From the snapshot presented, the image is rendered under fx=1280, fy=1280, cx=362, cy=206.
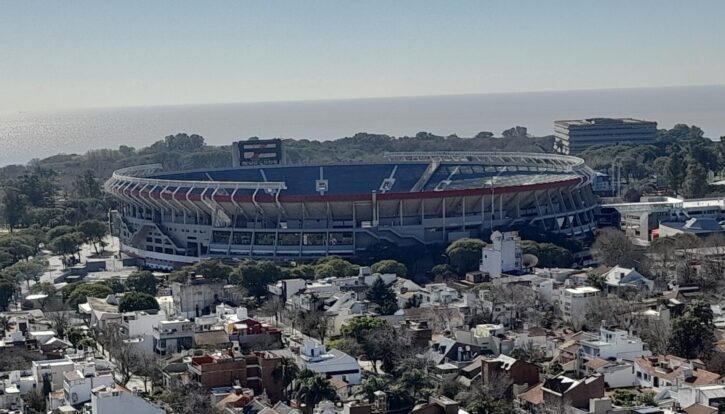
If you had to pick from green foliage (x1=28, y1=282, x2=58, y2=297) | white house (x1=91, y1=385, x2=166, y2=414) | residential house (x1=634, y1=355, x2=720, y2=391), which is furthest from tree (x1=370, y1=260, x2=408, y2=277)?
white house (x1=91, y1=385, x2=166, y2=414)

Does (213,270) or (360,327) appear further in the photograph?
(213,270)

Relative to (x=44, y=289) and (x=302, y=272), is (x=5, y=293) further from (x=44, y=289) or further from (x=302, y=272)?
(x=302, y=272)

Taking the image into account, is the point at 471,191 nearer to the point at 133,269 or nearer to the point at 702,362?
the point at 133,269

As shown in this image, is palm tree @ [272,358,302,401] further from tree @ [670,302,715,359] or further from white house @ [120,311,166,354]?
tree @ [670,302,715,359]

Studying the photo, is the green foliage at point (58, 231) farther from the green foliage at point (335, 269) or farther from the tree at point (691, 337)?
the tree at point (691, 337)

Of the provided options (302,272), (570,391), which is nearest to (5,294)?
(302,272)

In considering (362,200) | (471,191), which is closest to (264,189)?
(362,200)
